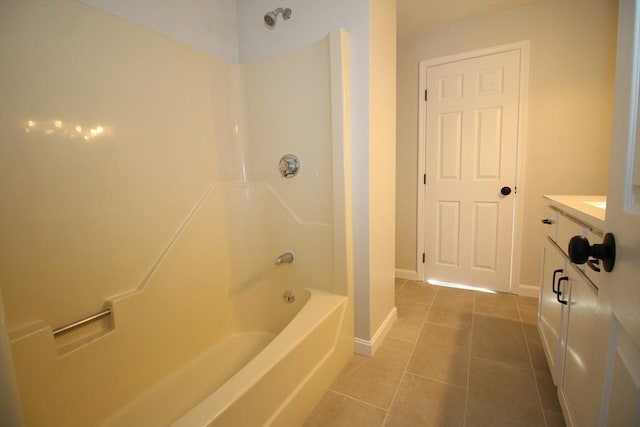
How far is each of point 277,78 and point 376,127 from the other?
66cm

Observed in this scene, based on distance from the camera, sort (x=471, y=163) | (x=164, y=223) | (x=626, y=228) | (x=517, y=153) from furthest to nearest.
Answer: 1. (x=471, y=163)
2. (x=517, y=153)
3. (x=164, y=223)
4. (x=626, y=228)

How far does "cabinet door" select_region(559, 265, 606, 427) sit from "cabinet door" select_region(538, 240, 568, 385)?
81 millimetres

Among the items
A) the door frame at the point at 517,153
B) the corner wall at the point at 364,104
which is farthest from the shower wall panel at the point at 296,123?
the door frame at the point at 517,153

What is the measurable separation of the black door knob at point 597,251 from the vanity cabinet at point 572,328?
160 millimetres

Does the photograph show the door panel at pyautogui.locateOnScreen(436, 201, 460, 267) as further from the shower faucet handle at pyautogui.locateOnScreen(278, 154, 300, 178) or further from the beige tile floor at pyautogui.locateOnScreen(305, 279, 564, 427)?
the shower faucet handle at pyautogui.locateOnScreen(278, 154, 300, 178)

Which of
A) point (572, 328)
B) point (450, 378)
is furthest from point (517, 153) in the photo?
point (450, 378)

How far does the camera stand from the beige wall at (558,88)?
192 cm

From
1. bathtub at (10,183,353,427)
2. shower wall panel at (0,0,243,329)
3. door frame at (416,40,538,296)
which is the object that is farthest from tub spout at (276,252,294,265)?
door frame at (416,40,538,296)

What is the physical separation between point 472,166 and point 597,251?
2.08m

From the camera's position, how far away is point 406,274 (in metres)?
2.74

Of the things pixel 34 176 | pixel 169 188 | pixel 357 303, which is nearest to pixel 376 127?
pixel 357 303

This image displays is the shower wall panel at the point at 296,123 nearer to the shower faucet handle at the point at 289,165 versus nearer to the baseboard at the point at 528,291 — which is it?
the shower faucet handle at the point at 289,165

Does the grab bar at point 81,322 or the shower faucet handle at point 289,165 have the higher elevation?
the shower faucet handle at point 289,165

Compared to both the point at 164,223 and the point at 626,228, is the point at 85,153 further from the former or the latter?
the point at 626,228
